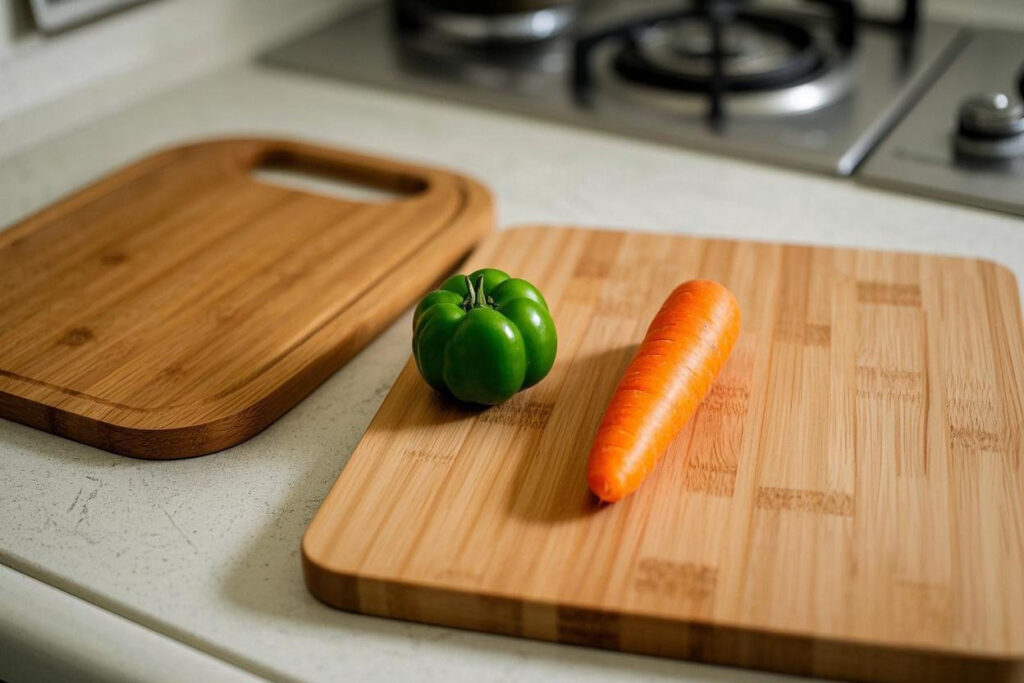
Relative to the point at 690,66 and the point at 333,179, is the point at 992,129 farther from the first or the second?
the point at 333,179

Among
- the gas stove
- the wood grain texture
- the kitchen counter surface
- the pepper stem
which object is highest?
the pepper stem

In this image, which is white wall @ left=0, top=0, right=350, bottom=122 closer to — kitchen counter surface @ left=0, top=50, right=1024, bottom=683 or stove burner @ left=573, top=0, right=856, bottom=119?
kitchen counter surface @ left=0, top=50, right=1024, bottom=683

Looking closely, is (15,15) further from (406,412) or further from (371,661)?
(371,661)

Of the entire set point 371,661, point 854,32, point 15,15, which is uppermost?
point 15,15

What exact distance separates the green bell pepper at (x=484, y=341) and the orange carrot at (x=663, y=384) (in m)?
0.08

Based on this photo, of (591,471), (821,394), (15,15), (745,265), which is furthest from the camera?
(15,15)

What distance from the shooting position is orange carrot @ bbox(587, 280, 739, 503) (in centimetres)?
83

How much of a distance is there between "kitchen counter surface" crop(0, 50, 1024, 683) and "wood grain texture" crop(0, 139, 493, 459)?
0.04 meters

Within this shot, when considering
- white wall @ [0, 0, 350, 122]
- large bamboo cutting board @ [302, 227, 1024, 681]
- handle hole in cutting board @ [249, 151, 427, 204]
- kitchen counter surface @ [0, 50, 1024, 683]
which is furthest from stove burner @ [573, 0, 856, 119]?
white wall @ [0, 0, 350, 122]

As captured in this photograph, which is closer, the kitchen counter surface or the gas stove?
the kitchen counter surface

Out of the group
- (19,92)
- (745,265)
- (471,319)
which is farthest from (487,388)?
(19,92)

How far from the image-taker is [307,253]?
120 cm

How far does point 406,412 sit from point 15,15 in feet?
2.93

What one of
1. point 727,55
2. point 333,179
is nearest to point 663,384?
point 333,179
